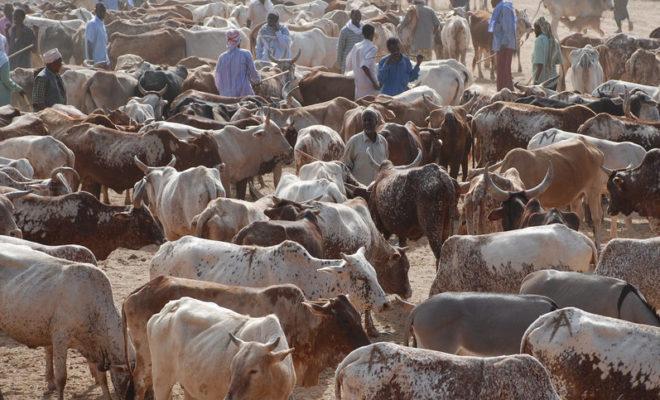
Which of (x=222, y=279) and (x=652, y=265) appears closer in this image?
(x=222, y=279)

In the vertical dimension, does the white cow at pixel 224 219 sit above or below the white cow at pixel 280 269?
below

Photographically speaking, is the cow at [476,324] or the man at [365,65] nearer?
the cow at [476,324]

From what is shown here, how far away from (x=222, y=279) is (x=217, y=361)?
1.61 metres

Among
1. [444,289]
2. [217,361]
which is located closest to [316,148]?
[444,289]

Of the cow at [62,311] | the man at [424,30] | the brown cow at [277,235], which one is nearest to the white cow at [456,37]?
the man at [424,30]

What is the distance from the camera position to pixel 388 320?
1030 cm

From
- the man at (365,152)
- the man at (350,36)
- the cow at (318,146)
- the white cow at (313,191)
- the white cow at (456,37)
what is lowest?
the white cow at (456,37)

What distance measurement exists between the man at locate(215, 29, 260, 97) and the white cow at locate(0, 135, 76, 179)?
393 centimetres

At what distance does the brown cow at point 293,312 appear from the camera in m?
7.52

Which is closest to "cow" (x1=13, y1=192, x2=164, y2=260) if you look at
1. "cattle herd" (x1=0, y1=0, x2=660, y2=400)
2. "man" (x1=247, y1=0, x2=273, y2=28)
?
"cattle herd" (x1=0, y1=0, x2=660, y2=400)

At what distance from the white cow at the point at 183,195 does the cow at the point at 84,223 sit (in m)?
0.57

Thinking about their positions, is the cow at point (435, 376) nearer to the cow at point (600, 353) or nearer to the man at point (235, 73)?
the cow at point (600, 353)

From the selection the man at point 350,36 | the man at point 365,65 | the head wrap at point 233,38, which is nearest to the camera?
the head wrap at point 233,38

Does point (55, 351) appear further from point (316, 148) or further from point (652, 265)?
point (316, 148)
